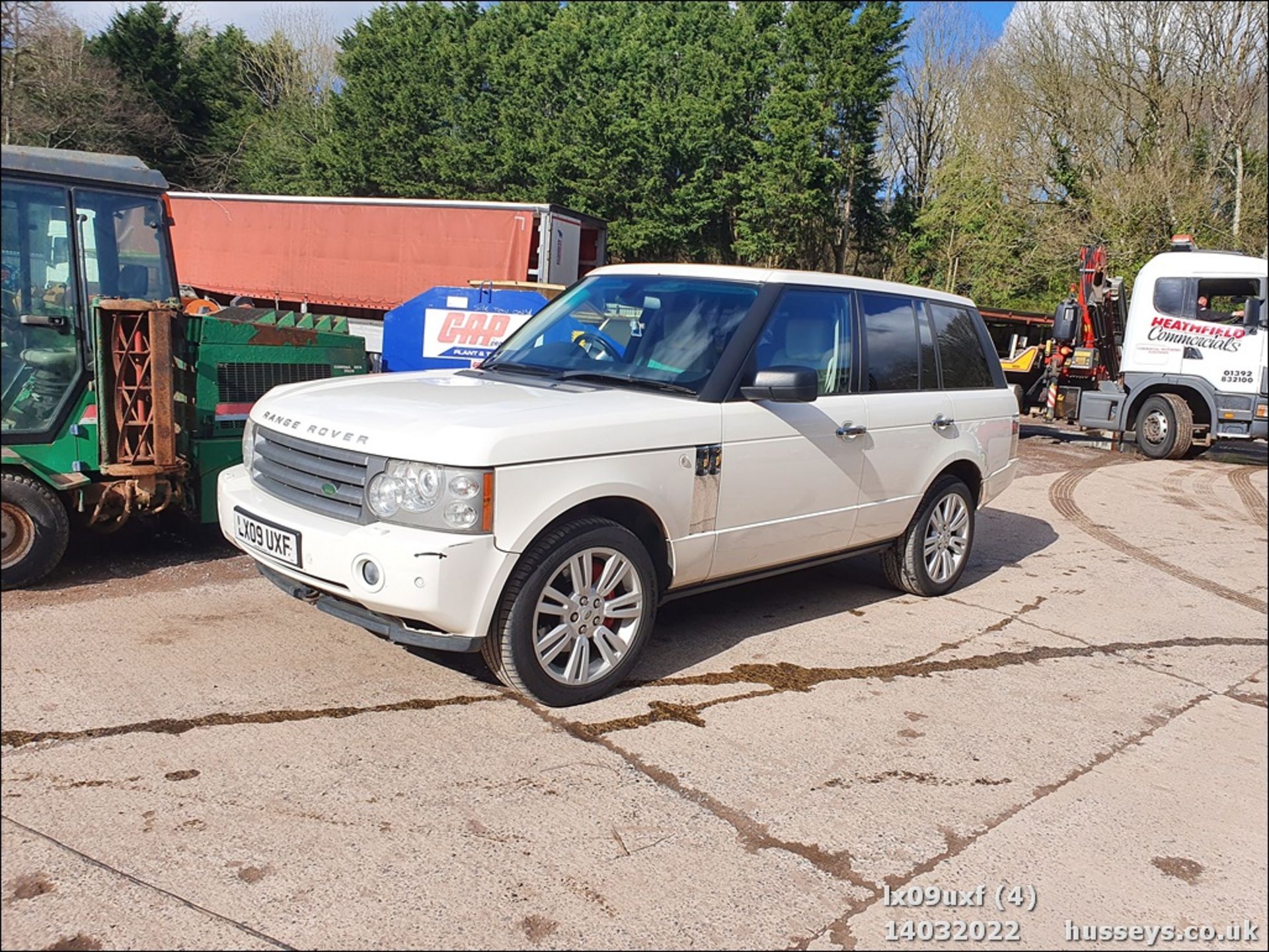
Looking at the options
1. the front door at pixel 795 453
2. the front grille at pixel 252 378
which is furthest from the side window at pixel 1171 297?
the front grille at pixel 252 378

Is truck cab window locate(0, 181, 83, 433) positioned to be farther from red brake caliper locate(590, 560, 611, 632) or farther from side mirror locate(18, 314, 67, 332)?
red brake caliper locate(590, 560, 611, 632)

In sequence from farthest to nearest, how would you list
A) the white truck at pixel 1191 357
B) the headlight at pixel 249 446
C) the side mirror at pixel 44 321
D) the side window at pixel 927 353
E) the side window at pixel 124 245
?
the white truck at pixel 1191 357
the side window at pixel 927 353
the headlight at pixel 249 446
the side window at pixel 124 245
the side mirror at pixel 44 321

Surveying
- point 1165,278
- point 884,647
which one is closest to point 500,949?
point 884,647

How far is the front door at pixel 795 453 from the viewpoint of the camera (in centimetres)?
481

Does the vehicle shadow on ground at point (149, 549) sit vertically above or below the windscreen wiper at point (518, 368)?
below

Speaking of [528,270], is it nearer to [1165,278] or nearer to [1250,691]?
[1165,278]

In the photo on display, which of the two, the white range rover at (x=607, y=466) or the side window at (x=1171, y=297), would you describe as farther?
the side window at (x=1171, y=297)

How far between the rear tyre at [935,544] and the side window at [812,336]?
1.30 m

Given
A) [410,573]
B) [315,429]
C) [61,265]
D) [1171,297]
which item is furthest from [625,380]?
[1171,297]

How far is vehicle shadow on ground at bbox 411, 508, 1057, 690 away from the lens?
4957mm

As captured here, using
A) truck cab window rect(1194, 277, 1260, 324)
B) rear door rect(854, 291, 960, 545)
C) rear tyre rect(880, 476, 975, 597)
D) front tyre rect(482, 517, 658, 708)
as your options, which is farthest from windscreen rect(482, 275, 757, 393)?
truck cab window rect(1194, 277, 1260, 324)

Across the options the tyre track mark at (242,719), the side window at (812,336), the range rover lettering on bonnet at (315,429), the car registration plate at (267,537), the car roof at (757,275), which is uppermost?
the car roof at (757,275)

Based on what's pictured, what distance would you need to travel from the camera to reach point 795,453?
505 cm

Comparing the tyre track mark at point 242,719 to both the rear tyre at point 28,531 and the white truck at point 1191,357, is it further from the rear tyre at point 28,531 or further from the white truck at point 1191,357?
the white truck at point 1191,357
